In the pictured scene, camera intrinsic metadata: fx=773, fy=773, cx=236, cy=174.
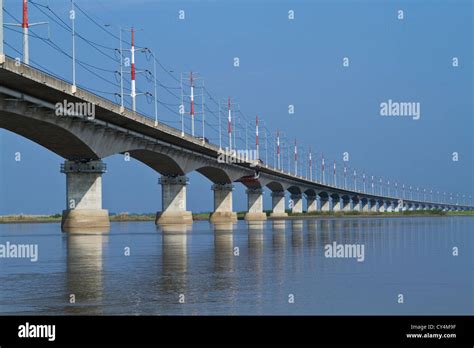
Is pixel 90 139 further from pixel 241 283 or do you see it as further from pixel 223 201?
pixel 223 201

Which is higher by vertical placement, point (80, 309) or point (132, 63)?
point (132, 63)

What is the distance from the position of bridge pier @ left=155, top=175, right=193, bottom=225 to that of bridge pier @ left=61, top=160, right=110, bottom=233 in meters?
30.1

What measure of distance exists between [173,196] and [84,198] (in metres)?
32.5

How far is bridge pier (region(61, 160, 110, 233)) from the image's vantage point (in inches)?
2798

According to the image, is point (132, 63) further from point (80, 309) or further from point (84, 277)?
point (80, 309)

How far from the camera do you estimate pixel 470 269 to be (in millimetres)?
26750

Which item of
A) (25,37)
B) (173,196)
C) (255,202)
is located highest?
(25,37)

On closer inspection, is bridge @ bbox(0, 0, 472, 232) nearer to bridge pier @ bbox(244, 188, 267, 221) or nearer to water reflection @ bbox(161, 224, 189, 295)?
water reflection @ bbox(161, 224, 189, 295)

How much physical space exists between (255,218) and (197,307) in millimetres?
138831

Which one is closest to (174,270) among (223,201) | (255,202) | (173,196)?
(173,196)

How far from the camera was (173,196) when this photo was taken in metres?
104

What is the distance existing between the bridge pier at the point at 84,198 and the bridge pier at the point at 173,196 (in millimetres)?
30146

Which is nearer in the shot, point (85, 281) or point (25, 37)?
point (85, 281)
